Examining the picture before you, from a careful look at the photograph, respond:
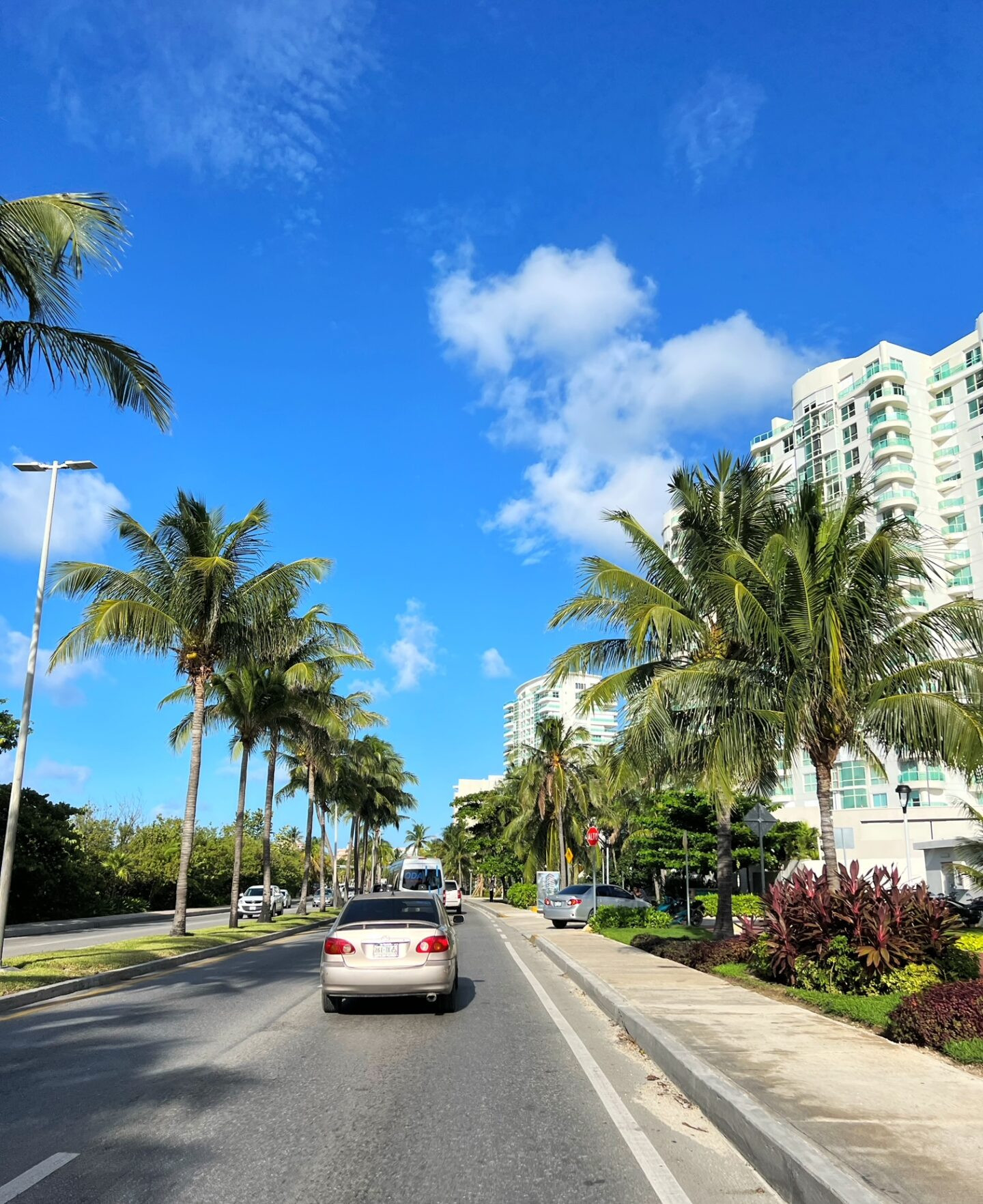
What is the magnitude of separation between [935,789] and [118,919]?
47115 millimetres

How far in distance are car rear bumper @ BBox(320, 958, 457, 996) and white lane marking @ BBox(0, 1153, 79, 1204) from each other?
5.58 meters

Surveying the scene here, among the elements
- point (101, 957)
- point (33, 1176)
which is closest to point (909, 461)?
point (101, 957)

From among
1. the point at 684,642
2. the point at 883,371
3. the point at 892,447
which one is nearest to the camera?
the point at 684,642

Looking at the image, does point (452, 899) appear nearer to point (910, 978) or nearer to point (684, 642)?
point (684, 642)

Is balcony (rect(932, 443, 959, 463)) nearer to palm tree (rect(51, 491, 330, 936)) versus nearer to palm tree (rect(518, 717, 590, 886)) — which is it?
palm tree (rect(518, 717, 590, 886))

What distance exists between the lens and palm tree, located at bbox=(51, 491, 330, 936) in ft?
74.7

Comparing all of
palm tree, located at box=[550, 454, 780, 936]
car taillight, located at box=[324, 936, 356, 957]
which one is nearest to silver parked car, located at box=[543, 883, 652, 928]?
palm tree, located at box=[550, 454, 780, 936]

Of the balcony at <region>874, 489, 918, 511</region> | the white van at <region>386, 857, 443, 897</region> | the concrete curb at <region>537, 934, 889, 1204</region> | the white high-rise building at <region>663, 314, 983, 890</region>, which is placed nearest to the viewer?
the concrete curb at <region>537, 934, 889, 1204</region>

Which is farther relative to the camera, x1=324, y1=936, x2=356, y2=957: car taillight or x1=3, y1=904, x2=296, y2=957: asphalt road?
x1=3, y1=904, x2=296, y2=957: asphalt road

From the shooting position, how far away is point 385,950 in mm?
11000

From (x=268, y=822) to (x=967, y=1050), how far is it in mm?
28505

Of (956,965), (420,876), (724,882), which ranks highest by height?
(724,882)

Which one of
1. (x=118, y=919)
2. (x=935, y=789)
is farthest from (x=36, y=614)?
(x=935, y=789)

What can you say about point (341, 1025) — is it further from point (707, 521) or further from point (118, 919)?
point (118, 919)
